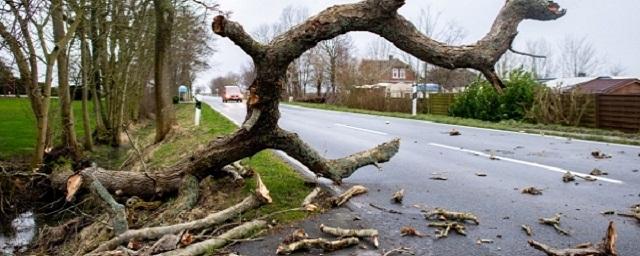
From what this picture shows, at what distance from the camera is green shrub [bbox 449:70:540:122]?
1986 centimetres

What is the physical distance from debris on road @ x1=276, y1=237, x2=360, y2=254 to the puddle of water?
15.3 ft

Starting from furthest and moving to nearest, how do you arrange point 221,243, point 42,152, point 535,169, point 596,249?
point 42,152 < point 535,169 < point 221,243 < point 596,249

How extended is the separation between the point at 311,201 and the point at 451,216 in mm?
1516

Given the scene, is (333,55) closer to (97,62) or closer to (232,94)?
(232,94)

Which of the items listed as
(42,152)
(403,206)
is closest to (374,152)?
(403,206)

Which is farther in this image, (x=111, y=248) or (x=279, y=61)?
(x=279, y=61)

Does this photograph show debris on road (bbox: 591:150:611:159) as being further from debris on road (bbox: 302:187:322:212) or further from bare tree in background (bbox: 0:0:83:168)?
bare tree in background (bbox: 0:0:83:168)

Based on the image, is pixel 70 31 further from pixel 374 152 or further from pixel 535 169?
pixel 535 169

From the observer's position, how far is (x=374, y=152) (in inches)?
287

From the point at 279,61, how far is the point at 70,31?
8.23 metres

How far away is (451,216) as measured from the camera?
16.9ft

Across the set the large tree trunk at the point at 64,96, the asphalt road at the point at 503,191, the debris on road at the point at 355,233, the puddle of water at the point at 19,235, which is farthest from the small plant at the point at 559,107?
the puddle of water at the point at 19,235

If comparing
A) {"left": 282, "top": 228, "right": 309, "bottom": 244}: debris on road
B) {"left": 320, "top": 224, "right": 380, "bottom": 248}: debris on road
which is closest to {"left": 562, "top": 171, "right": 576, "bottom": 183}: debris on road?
{"left": 320, "top": 224, "right": 380, "bottom": 248}: debris on road

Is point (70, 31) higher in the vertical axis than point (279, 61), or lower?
higher
